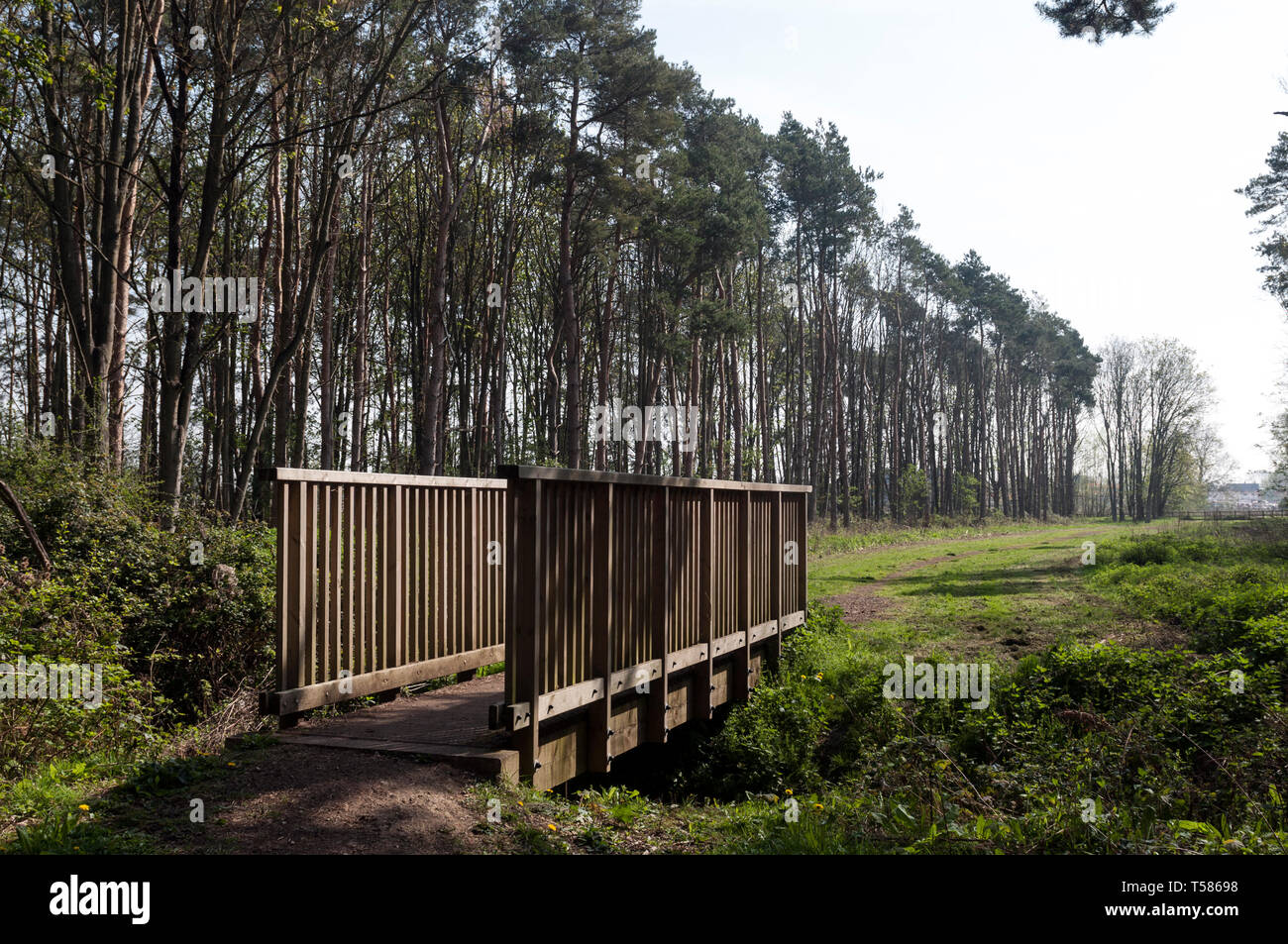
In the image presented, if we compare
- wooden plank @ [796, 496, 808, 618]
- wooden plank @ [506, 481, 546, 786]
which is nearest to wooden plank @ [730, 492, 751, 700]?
wooden plank @ [796, 496, 808, 618]

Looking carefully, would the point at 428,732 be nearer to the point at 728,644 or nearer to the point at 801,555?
the point at 728,644

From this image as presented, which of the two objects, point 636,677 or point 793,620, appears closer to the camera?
point 636,677

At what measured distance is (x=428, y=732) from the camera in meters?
6.22

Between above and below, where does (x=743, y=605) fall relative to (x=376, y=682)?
above

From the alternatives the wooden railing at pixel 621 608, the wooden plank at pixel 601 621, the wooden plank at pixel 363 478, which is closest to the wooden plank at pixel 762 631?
the wooden railing at pixel 621 608

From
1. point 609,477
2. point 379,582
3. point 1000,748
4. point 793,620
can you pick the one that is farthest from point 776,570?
point 379,582

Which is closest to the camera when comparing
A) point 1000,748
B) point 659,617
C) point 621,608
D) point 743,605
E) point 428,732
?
point 428,732

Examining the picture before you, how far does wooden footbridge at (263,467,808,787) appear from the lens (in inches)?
224

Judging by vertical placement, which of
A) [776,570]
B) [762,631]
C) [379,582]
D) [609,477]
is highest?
[609,477]

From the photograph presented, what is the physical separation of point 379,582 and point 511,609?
2.10 m

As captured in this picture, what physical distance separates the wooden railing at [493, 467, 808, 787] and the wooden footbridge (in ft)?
0.05
